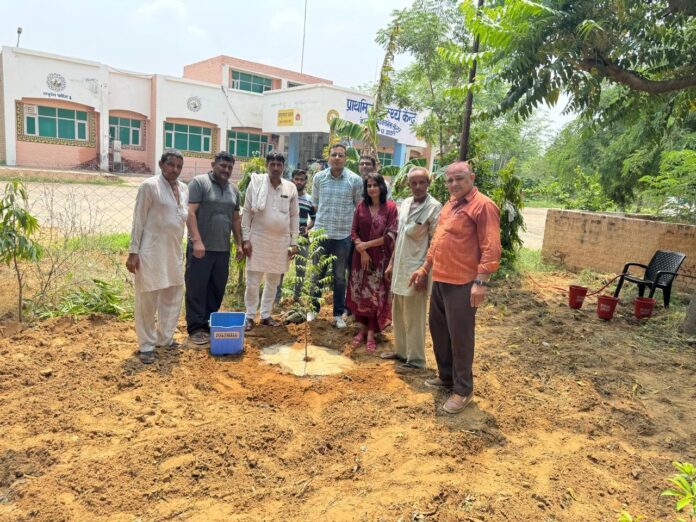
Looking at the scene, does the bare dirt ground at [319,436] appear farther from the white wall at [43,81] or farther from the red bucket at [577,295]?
the white wall at [43,81]

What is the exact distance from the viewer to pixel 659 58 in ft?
18.6

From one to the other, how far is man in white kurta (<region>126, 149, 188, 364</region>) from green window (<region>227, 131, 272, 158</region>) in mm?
23390

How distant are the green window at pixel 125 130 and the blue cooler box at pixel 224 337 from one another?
2270cm

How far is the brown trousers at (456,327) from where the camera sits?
11.5ft

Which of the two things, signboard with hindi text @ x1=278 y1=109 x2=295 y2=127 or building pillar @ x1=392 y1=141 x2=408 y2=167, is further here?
building pillar @ x1=392 y1=141 x2=408 y2=167

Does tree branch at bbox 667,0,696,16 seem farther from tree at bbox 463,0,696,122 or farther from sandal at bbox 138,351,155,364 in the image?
sandal at bbox 138,351,155,364

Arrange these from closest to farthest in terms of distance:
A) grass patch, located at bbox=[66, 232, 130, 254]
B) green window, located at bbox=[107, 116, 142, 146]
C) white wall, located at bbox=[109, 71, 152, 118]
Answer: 1. grass patch, located at bbox=[66, 232, 130, 254]
2. white wall, located at bbox=[109, 71, 152, 118]
3. green window, located at bbox=[107, 116, 142, 146]

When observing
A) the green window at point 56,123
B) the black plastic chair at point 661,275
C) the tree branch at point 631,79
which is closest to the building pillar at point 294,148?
the green window at point 56,123

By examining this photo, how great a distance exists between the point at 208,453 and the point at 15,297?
3.66 m

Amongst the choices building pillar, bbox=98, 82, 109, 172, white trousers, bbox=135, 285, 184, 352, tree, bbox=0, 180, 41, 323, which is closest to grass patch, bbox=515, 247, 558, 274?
white trousers, bbox=135, 285, 184, 352

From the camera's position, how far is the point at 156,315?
15.0 ft

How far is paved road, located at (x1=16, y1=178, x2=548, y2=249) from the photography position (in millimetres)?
8703

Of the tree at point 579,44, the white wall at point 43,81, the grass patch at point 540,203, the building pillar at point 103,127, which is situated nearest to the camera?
the tree at point 579,44

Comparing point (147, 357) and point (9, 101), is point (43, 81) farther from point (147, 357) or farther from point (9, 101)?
point (147, 357)
